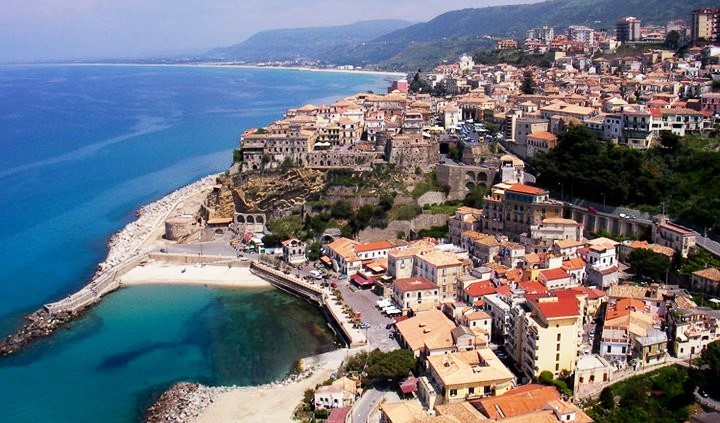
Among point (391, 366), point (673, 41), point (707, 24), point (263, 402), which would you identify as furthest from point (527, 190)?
point (673, 41)

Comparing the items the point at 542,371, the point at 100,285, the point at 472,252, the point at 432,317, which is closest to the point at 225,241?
the point at 100,285

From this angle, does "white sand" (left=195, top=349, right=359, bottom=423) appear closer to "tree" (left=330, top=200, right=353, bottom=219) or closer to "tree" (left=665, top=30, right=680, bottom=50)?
"tree" (left=330, top=200, right=353, bottom=219)

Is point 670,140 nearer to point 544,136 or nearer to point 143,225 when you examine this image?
point 544,136

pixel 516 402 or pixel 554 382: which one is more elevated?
pixel 516 402

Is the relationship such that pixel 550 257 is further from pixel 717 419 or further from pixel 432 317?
pixel 717 419

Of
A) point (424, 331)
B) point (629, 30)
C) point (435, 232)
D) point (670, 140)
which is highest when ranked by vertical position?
point (629, 30)

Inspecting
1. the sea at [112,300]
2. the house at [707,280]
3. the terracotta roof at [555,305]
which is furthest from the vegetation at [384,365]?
the house at [707,280]
